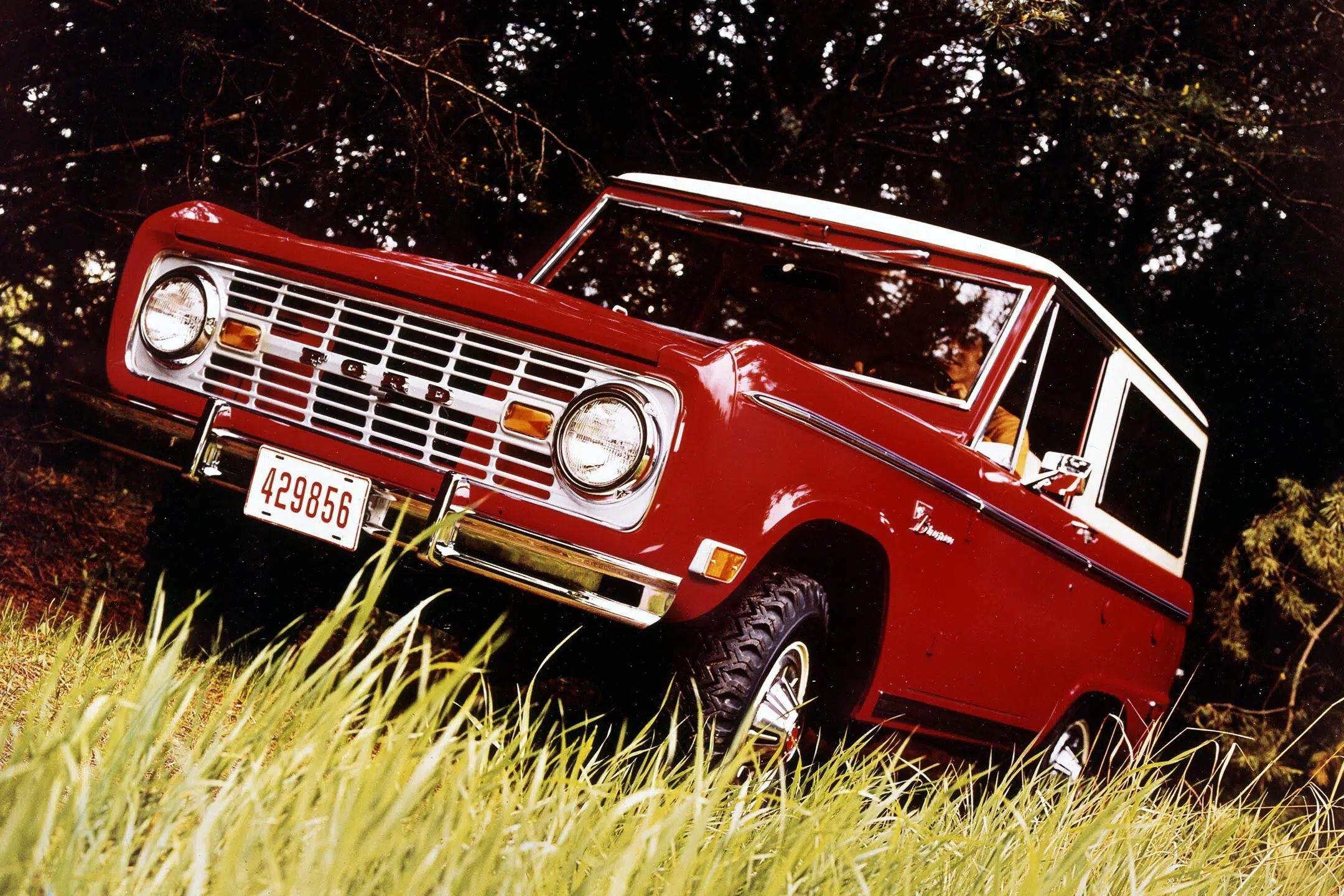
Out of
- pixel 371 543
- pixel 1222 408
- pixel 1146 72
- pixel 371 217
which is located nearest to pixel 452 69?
pixel 371 217

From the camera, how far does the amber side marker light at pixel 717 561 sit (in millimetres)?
2568

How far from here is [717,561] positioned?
8.50 ft

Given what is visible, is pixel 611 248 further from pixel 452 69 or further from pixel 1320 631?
pixel 1320 631

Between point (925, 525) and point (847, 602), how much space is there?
0.31 meters

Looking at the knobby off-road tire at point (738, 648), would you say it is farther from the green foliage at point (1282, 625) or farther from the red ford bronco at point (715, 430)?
the green foliage at point (1282, 625)

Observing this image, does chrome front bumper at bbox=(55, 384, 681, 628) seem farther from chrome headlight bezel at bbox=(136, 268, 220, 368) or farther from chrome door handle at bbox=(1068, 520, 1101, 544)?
chrome door handle at bbox=(1068, 520, 1101, 544)

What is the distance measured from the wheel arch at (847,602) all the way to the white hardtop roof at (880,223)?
1.20 meters

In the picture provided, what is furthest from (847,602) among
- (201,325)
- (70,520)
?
(70,520)

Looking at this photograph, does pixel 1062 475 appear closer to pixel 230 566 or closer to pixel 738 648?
pixel 738 648

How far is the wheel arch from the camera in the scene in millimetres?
3137

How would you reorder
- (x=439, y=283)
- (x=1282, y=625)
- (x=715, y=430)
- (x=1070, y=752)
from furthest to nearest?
(x=1282, y=625) → (x=1070, y=752) → (x=439, y=283) → (x=715, y=430)

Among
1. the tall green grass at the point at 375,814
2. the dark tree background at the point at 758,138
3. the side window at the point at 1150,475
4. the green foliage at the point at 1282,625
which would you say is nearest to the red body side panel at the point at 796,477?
the side window at the point at 1150,475

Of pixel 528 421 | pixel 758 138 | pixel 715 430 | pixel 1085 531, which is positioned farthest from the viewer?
pixel 758 138

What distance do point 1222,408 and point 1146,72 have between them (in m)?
2.22
